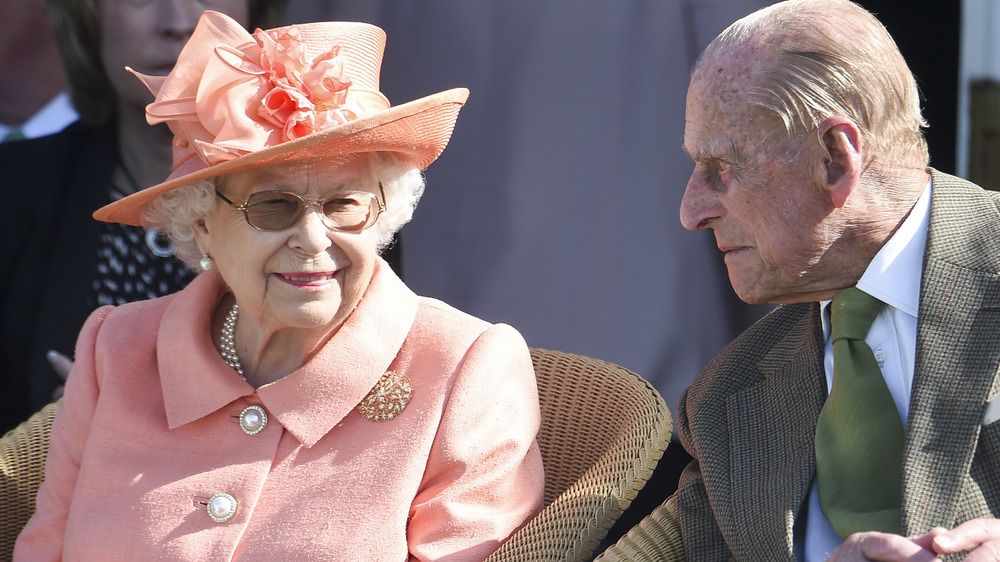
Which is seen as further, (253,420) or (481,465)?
(253,420)

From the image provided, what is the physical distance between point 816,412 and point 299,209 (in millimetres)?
1229

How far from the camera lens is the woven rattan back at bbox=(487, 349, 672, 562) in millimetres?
2414

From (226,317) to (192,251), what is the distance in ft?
0.66

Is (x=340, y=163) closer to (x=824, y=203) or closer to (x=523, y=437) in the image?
(x=523, y=437)

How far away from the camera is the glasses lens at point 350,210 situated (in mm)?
2604

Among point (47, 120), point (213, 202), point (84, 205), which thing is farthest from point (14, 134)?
point (213, 202)

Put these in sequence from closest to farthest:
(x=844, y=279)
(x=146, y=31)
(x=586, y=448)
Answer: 1. (x=844, y=279)
2. (x=586, y=448)
3. (x=146, y=31)

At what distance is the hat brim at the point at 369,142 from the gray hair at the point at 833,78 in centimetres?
70

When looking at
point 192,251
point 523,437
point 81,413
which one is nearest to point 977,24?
point 523,437

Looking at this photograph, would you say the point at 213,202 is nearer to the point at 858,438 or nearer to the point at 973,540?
the point at 858,438

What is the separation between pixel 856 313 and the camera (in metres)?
2.33

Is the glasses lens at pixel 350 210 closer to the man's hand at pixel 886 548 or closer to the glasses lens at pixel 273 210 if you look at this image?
the glasses lens at pixel 273 210

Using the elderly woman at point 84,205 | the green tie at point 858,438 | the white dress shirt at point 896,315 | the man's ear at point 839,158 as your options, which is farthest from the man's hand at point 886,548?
the elderly woman at point 84,205

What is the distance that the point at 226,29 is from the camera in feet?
8.80
